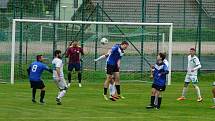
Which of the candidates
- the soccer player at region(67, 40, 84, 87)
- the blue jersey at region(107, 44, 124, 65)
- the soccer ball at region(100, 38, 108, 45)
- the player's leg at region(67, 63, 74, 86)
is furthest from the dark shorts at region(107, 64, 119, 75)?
the soccer ball at region(100, 38, 108, 45)

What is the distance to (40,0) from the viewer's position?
39844 millimetres

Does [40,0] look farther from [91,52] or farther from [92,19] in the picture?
[91,52]

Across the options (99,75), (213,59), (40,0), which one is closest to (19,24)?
(99,75)

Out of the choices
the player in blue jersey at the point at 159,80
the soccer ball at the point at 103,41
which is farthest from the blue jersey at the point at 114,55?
the soccer ball at the point at 103,41

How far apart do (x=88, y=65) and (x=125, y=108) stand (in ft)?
40.4

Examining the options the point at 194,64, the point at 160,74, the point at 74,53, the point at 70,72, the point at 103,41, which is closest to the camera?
the point at 160,74

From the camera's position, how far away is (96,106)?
21.8m

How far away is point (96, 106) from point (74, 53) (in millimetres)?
8447

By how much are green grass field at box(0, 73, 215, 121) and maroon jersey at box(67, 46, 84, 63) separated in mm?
1183

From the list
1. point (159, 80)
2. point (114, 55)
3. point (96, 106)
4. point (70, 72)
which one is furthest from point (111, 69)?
point (70, 72)

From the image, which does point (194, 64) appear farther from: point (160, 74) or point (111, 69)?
point (160, 74)

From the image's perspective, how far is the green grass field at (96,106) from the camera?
1908 cm

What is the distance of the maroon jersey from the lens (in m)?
29.9

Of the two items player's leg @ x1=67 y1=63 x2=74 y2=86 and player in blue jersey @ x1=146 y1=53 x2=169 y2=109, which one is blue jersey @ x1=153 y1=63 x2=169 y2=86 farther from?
player's leg @ x1=67 y1=63 x2=74 y2=86
